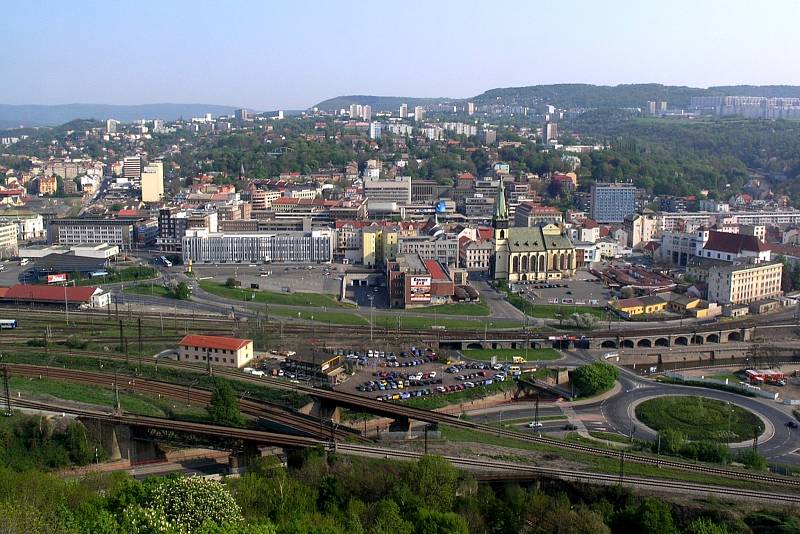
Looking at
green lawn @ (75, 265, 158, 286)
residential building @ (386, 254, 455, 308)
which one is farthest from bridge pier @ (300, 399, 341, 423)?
green lawn @ (75, 265, 158, 286)

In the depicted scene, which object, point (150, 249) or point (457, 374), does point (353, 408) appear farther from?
point (150, 249)

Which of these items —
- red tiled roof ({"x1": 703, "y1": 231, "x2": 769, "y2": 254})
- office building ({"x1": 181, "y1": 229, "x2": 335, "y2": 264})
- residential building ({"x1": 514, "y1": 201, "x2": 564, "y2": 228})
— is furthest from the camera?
residential building ({"x1": 514, "y1": 201, "x2": 564, "y2": 228})

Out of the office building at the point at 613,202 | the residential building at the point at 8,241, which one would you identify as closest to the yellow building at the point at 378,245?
the residential building at the point at 8,241

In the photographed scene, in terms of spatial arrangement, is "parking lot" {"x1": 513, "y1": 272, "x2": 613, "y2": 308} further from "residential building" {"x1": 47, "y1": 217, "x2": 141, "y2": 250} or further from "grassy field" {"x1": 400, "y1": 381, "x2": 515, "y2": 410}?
"residential building" {"x1": 47, "y1": 217, "x2": 141, "y2": 250}

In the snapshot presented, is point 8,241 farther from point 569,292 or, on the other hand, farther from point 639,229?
point 639,229

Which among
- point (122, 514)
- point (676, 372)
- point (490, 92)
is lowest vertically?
point (676, 372)

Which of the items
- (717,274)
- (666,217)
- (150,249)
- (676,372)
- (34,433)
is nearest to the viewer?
(34,433)

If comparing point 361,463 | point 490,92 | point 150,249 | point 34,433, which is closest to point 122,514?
point 361,463
